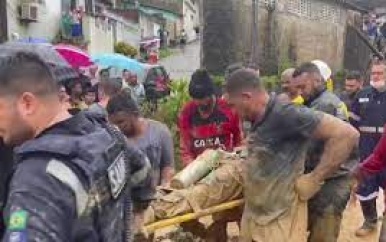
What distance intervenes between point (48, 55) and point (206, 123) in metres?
3.96

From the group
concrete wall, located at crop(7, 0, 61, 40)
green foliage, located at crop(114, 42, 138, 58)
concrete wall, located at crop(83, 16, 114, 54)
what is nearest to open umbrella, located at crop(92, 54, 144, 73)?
concrete wall, located at crop(7, 0, 61, 40)

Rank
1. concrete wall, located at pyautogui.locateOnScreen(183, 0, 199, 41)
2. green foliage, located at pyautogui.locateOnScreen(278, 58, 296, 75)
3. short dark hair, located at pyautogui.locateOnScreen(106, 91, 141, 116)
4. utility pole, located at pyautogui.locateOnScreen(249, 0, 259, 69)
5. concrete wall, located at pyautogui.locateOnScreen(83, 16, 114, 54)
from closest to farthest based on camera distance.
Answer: short dark hair, located at pyautogui.locateOnScreen(106, 91, 141, 116), utility pole, located at pyautogui.locateOnScreen(249, 0, 259, 69), concrete wall, located at pyautogui.locateOnScreen(83, 16, 114, 54), green foliage, located at pyautogui.locateOnScreen(278, 58, 296, 75), concrete wall, located at pyautogui.locateOnScreen(183, 0, 199, 41)

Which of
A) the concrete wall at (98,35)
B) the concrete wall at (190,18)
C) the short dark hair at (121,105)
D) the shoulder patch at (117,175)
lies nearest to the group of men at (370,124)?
the short dark hair at (121,105)

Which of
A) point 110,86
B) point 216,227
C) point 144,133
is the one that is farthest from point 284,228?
point 110,86

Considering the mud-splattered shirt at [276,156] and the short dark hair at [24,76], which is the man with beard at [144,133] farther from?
the short dark hair at [24,76]

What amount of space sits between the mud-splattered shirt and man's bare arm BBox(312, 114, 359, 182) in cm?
7

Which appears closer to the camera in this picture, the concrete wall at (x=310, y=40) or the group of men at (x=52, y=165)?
the group of men at (x=52, y=165)

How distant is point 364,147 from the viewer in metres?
7.81

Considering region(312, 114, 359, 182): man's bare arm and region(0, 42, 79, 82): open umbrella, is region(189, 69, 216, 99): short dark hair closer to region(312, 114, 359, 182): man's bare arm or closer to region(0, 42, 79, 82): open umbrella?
region(312, 114, 359, 182): man's bare arm

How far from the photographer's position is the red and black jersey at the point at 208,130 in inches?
237

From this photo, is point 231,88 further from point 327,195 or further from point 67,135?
→ point 67,135

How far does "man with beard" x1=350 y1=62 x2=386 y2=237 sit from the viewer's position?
24.5 ft

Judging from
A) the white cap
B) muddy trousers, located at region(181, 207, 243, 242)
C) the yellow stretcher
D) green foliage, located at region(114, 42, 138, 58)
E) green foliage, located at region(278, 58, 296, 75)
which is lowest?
muddy trousers, located at region(181, 207, 243, 242)

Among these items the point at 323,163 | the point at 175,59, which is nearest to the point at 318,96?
the point at 323,163
